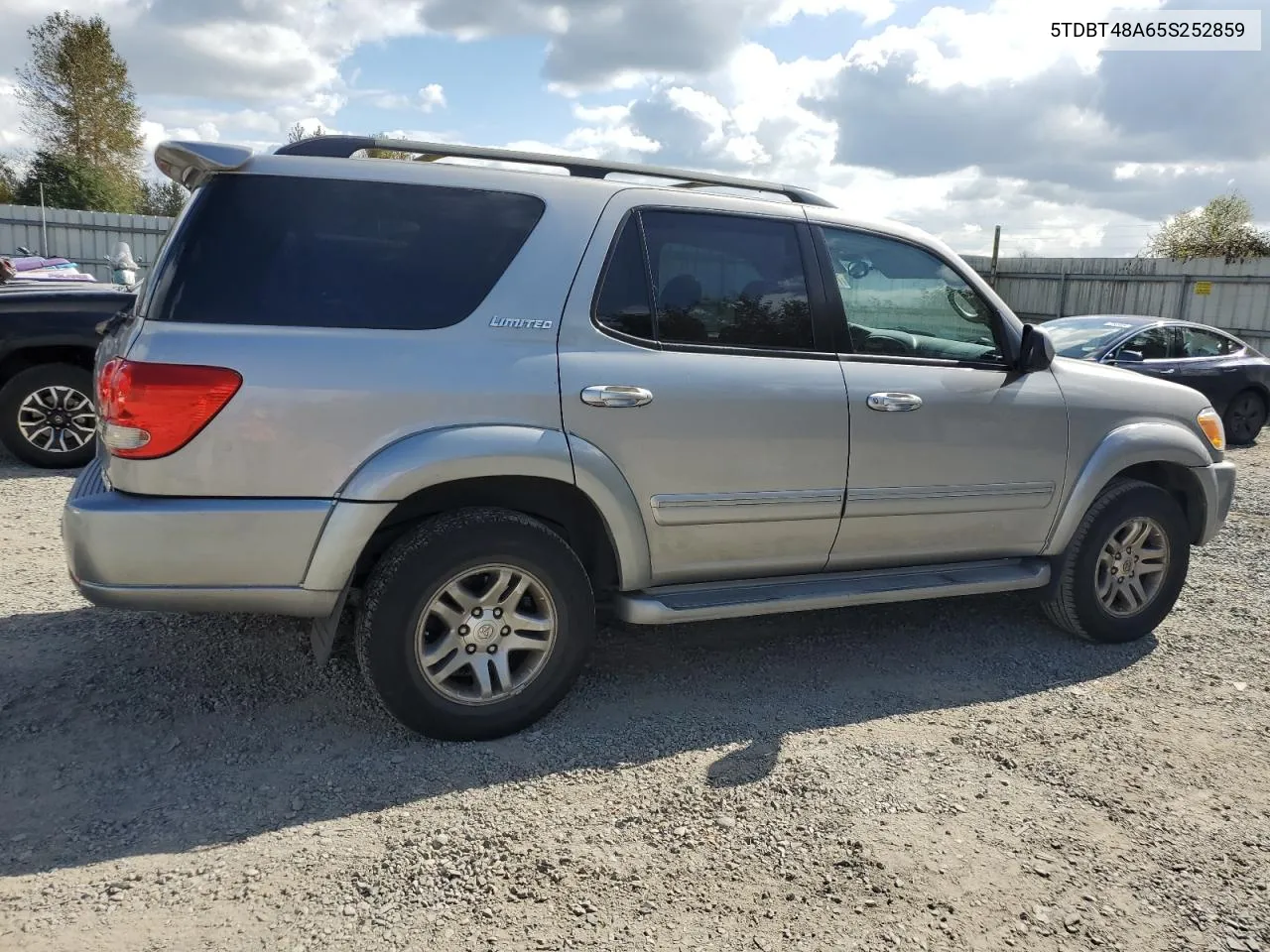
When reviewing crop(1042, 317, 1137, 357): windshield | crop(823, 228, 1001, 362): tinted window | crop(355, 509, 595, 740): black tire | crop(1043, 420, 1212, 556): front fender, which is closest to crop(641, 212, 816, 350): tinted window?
crop(823, 228, 1001, 362): tinted window

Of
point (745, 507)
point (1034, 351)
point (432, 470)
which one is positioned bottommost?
point (745, 507)

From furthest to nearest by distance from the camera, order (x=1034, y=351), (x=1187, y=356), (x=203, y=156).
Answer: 1. (x=1187, y=356)
2. (x=1034, y=351)
3. (x=203, y=156)

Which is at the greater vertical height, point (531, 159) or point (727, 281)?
point (531, 159)

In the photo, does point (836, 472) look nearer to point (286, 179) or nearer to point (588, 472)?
point (588, 472)

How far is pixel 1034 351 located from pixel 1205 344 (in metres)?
9.56

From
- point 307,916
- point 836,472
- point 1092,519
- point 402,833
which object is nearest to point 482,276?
point 836,472

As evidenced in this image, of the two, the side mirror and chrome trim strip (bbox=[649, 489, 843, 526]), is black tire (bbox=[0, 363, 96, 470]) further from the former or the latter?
the side mirror

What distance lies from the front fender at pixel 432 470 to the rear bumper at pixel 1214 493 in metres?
3.22

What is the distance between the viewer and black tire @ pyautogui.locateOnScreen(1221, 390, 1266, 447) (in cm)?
1205

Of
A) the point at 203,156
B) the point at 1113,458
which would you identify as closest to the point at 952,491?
the point at 1113,458

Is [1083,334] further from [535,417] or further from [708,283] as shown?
[535,417]

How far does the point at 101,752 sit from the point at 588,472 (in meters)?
1.86

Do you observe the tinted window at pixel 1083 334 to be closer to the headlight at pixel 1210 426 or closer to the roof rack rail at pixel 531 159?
the headlight at pixel 1210 426

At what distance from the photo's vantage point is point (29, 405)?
7121 mm
